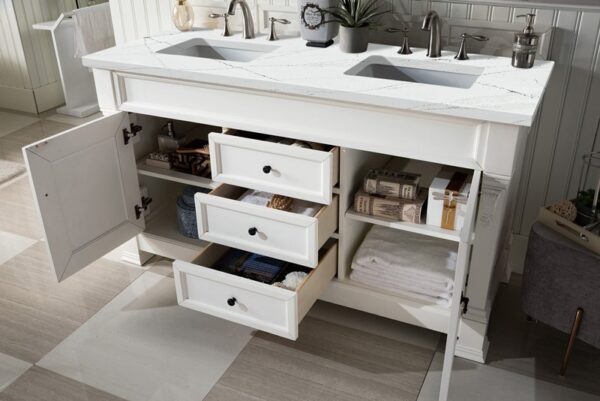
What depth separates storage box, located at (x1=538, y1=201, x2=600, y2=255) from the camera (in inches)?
69.2

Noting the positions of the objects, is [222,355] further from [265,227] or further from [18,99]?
[18,99]

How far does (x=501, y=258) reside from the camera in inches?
88.0

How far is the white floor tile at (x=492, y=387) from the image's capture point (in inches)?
73.5

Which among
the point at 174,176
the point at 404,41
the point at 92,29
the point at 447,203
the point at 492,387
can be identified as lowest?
the point at 492,387

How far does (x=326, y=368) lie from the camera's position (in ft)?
6.56

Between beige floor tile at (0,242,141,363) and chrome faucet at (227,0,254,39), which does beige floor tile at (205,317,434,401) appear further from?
chrome faucet at (227,0,254,39)

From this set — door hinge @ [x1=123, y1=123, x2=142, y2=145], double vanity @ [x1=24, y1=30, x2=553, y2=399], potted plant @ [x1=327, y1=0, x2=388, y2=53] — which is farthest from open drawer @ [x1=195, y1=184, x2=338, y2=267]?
potted plant @ [x1=327, y1=0, x2=388, y2=53]

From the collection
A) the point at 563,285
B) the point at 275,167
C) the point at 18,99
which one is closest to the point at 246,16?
the point at 275,167

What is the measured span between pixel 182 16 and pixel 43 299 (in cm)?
122

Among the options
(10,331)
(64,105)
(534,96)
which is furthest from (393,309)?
(64,105)

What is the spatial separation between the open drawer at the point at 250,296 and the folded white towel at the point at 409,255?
0.44 feet

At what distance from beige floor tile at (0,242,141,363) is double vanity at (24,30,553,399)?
0.23 m

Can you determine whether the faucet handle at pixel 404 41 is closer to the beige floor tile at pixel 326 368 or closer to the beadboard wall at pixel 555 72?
the beadboard wall at pixel 555 72

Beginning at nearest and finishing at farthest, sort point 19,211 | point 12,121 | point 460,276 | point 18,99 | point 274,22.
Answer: point 460,276 → point 274,22 → point 19,211 → point 12,121 → point 18,99
